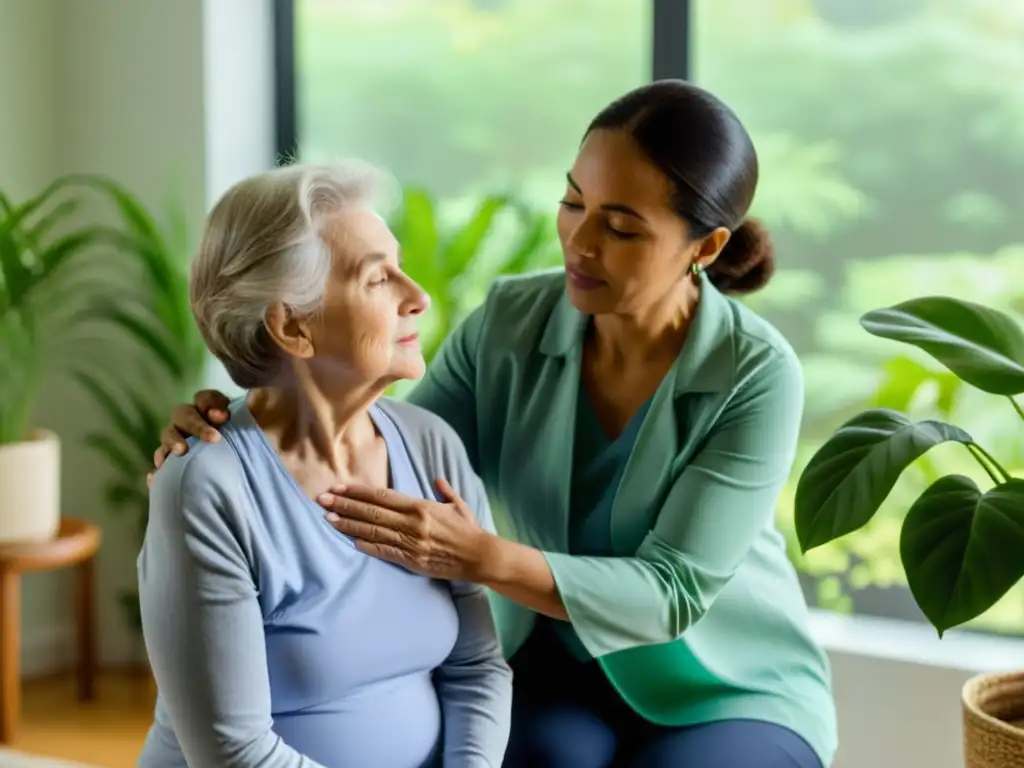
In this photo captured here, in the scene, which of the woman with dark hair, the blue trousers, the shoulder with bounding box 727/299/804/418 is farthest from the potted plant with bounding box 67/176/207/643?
the shoulder with bounding box 727/299/804/418

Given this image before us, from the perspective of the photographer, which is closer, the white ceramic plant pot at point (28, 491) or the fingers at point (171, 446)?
the fingers at point (171, 446)

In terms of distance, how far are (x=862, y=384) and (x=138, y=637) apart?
A: 1949mm

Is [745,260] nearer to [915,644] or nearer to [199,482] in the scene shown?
[199,482]

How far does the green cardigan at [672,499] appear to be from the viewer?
6.25 feet

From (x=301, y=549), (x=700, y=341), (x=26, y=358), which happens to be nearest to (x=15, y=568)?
(x=26, y=358)

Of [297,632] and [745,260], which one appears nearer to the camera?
[297,632]

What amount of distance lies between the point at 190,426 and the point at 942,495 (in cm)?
90

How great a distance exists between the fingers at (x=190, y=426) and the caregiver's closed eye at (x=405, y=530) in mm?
150

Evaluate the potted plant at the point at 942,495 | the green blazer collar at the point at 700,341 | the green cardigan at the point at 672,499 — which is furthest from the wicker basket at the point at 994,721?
the green blazer collar at the point at 700,341

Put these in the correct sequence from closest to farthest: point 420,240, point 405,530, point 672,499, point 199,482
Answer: point 199,482, point 405,530, point 672,499, point 420,240

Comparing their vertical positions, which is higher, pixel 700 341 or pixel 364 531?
pixel 700 341

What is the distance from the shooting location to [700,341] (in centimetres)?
200

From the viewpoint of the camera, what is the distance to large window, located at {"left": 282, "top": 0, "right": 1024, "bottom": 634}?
289cm

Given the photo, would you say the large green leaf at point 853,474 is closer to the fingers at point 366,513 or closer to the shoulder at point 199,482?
the fingers at point 366,513
